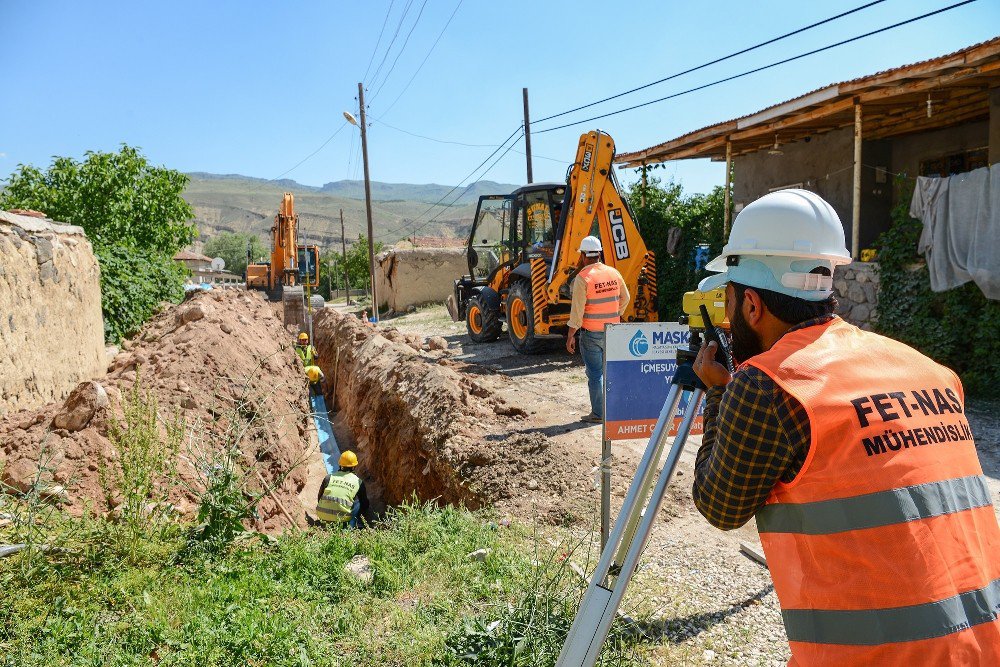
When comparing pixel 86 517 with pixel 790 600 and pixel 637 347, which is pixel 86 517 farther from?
pixel 790 600

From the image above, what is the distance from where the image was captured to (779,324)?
5.85 ft

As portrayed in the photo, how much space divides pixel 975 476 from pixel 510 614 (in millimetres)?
2203

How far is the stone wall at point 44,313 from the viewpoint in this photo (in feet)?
18.2

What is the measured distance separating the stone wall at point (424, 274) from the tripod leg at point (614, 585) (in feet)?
80.4

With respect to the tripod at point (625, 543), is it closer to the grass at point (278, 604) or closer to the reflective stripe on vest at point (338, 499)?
the grass at point (278, 604)

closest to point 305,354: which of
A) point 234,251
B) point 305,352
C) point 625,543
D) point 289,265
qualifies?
point 305,352

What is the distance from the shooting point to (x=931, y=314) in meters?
8.77

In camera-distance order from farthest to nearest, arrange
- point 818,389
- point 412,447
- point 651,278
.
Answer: point 651,278 → point 412,447 → point 818,389

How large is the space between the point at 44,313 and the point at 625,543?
6018 mm

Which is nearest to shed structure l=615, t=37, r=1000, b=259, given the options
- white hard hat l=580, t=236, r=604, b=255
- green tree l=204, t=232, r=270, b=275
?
white hard hat l=580, t=236, r=604, b=255

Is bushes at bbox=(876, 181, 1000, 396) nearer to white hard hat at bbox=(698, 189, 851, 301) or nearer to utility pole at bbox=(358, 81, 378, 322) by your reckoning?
white hard hat at bbox=(698, 189, 851, 301)

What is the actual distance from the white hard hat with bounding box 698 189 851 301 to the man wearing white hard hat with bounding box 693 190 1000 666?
12cm

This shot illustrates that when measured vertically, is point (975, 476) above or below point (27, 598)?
above

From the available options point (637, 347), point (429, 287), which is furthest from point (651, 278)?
point (429, 287)
